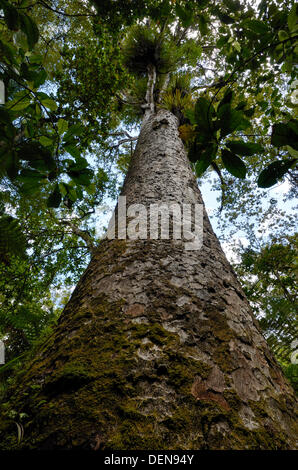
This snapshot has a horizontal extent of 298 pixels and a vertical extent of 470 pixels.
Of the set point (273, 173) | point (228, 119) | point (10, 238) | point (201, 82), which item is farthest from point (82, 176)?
point (201, 82)

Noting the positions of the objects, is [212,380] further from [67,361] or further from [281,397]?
[67,361]

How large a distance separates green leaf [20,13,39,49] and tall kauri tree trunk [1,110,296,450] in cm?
103

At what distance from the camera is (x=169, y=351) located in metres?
0.67

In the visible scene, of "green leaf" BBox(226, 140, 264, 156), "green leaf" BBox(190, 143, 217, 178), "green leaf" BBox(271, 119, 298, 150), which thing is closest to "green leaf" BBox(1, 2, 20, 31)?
"green leaf" BBox(190, 143, 217, 178)

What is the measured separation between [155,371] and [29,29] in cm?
144

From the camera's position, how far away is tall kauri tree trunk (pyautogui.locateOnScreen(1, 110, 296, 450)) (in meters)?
0.50

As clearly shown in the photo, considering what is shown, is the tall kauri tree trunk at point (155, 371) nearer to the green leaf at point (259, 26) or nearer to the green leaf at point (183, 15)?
the green leaf at point (259, 26)

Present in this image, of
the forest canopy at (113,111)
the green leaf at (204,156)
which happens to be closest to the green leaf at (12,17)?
the forest canopy at (113,111)

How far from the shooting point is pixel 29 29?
1.04 m

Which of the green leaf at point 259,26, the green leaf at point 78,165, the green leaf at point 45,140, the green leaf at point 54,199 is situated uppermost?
the green leaf at point 259,26

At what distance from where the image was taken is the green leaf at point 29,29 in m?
1.02

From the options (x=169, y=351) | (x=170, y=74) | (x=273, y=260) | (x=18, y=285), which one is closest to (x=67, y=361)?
(x=169, y=351)

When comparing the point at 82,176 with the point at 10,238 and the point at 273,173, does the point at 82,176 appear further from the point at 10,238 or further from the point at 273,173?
the point at 273,173

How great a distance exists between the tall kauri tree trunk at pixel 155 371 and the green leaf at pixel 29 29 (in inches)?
40.6
